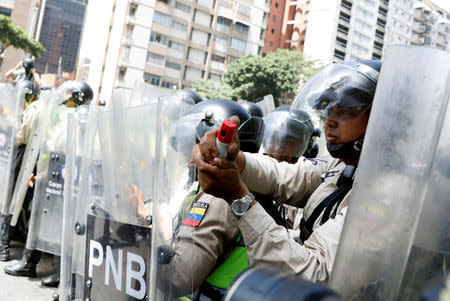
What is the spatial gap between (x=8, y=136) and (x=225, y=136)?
13.3ft

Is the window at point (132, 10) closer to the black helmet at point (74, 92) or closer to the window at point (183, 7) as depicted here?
the window at point (183, 7)

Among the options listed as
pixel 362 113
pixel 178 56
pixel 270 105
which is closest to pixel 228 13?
pixel 178 56

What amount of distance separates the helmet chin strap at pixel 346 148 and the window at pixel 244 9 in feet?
143

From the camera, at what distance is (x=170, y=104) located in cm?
145

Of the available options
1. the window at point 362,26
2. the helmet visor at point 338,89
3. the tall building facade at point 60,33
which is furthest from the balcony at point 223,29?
the tall building facade at point 60,33

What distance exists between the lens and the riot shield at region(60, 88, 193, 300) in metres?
1.39

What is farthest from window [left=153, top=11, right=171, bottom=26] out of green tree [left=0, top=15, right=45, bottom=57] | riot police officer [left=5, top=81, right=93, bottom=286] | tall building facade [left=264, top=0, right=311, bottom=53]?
riot police officer [left=5, top=81, right=93, bottom=286]

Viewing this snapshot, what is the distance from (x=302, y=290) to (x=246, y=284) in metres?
0.09

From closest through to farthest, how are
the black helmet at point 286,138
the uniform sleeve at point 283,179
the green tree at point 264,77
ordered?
the uniform sleeve at point 283,179
the black helmet at point 286,138
the green tree at point 264,77

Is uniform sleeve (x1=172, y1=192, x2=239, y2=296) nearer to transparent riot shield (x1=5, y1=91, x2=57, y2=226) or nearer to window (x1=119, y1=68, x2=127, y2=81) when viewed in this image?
transparent riot shield (x1=5, y1=91, x2=57, y2=226)

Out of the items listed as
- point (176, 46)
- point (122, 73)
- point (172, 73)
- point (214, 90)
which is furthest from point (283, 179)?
point (176, 46)

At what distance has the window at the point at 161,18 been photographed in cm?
3847

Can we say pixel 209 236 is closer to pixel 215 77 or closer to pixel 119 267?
pixel 119 267

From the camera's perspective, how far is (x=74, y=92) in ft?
16.6
